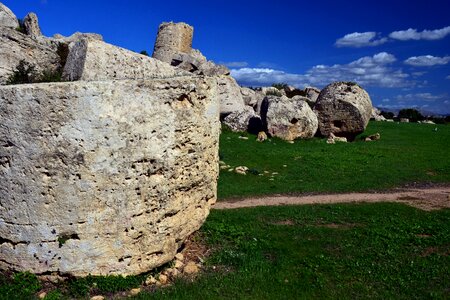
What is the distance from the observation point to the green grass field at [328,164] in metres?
16.9

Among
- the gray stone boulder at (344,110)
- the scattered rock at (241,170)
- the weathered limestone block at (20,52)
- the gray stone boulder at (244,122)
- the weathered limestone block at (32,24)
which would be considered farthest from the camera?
the weathered limestone block at (32,24)

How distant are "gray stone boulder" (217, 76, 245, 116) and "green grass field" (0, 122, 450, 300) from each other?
42.6ft

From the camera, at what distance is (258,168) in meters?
19.4

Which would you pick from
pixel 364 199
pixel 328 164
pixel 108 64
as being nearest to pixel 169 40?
pixel 328 164

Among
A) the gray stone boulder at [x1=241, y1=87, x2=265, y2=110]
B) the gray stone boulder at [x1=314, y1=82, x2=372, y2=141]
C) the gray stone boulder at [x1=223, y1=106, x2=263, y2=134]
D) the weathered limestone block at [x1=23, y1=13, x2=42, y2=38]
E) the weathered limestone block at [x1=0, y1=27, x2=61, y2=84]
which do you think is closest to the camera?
the weathered limestone block at [x1=0, y1=27, x2=61, y2=84]

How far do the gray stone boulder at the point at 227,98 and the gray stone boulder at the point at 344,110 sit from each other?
581 cm

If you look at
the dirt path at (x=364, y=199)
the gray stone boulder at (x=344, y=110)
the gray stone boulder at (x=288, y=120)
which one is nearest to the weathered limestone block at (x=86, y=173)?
the dirt path at (x=364, y=199)

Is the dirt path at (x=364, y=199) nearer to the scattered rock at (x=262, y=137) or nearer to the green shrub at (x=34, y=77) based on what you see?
the green shrub at (x=34, y=77)

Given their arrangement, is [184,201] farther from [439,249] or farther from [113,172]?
[439,249]

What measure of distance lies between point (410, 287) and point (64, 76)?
8.45 metres

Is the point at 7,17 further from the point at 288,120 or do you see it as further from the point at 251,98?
the point at 288,120

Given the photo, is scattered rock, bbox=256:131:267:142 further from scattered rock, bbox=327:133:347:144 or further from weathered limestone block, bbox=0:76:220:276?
weathered limestone block, bbox=0:76:220:276

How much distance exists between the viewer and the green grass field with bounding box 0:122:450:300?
781 centimetres

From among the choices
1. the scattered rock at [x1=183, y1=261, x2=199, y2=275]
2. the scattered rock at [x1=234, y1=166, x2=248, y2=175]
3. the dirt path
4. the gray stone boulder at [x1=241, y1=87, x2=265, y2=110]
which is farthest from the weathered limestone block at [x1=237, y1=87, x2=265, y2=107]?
the scattered rock at [x1=183, y1=261, x2=199, y2=275]
